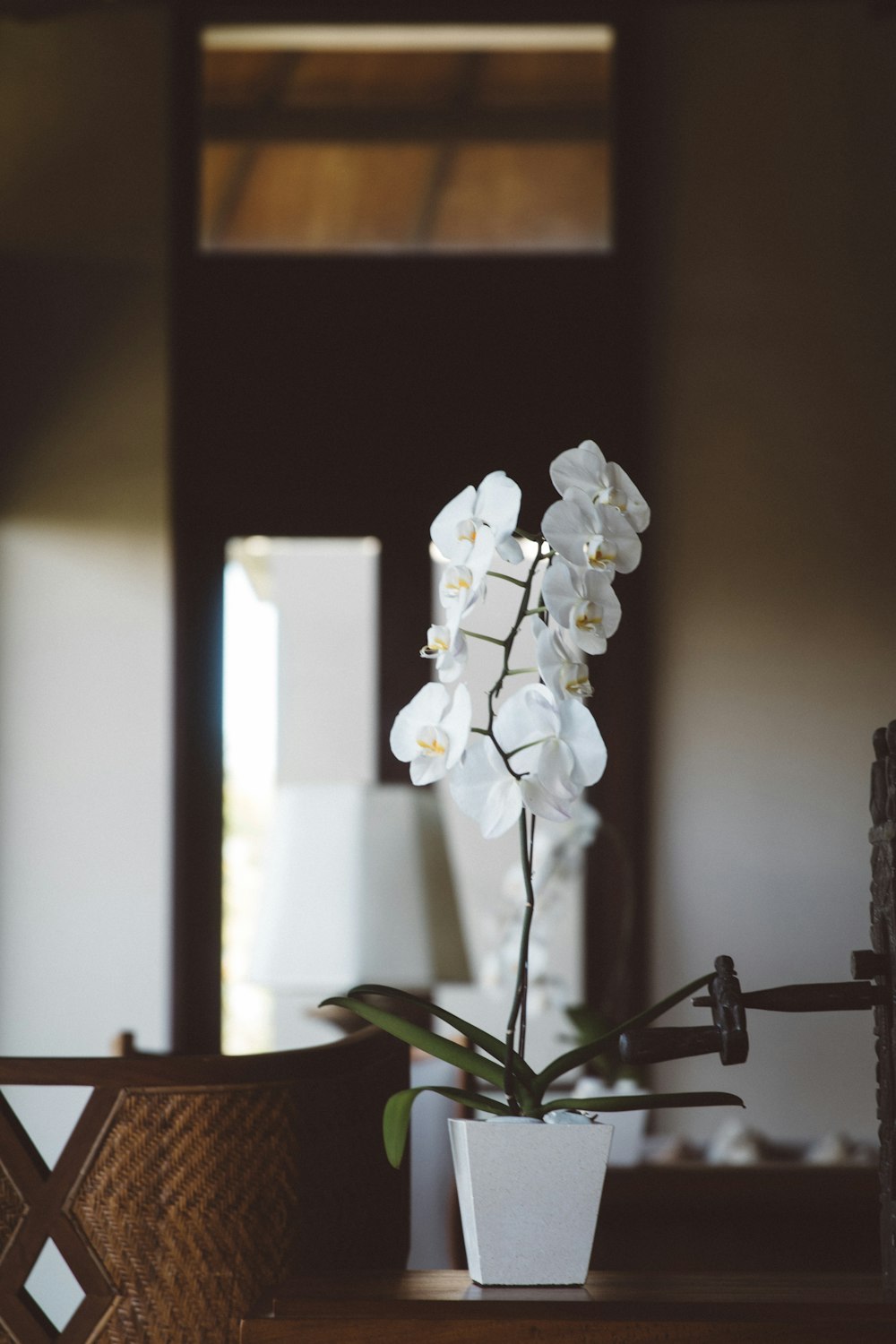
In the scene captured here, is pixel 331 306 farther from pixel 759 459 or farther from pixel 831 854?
pixel 831 854

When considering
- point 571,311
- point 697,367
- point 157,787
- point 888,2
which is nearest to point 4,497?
point 157,787

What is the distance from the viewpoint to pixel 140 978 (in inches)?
163

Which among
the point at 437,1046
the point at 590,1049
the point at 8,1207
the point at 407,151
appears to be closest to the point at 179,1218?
the point at 8,1207

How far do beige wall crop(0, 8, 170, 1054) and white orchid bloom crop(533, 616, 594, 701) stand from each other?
331 centimetres

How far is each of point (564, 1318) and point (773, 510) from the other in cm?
350

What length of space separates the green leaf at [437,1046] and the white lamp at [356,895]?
3.13 feet

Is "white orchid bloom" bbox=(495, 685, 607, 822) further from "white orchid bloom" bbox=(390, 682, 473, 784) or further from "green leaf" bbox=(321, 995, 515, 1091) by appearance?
"green leaf" bbox=(321, 995, 515, 1091)

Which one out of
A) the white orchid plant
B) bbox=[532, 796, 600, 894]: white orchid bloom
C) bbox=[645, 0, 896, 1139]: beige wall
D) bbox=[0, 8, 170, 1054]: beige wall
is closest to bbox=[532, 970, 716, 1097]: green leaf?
the white orchid plant

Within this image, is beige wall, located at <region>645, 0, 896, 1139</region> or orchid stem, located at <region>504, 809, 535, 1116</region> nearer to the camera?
orchid stem, located at <region>504, 809, 535, 1116</region>

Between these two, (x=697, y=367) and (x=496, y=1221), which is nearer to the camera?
(x=496, y=1221)

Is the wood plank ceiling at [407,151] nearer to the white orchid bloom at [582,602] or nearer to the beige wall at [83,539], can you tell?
the beige wall at [83,539]

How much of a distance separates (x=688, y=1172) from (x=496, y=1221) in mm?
1165

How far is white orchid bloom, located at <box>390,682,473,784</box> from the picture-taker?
1.05 metres

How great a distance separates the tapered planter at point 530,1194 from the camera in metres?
1.00
